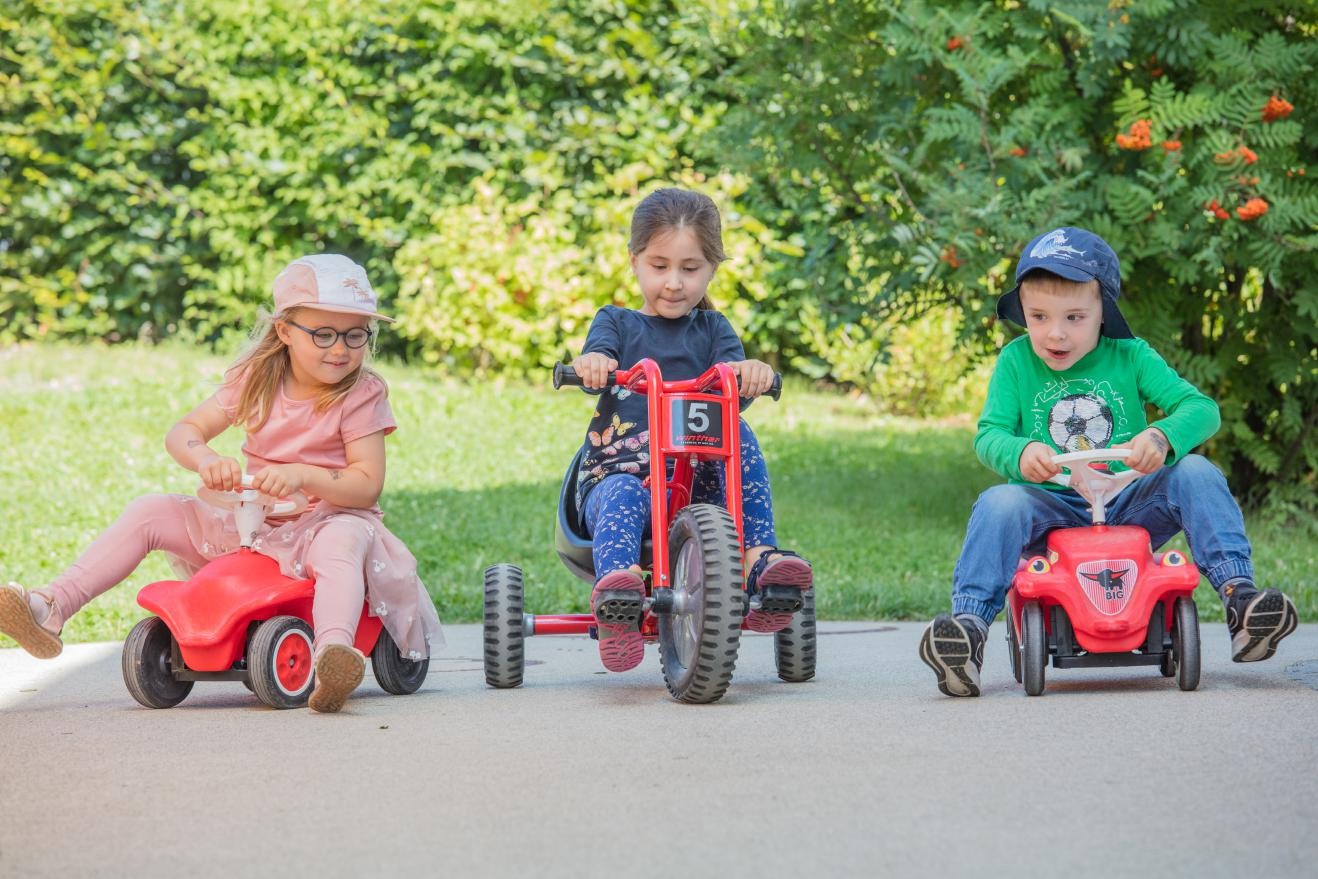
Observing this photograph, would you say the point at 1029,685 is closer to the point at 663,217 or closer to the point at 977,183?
the point at 663,217

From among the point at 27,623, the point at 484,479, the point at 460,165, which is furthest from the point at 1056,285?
the point at 460,165

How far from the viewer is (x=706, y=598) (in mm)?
3760

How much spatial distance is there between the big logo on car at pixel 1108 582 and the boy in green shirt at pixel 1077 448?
0.67 feet

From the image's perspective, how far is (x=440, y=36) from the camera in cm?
1214

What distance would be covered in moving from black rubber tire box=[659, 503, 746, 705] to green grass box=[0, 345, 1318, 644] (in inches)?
76.8

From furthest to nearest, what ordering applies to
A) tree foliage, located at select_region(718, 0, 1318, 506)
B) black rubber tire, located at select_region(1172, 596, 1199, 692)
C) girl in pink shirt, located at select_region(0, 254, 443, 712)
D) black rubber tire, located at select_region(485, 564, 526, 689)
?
tree foliage, located at select_region(718, 0, 1318, 506) → black rubber tire, located at select_region(485, 564, 526, 689) → girl in pink shirt, located at select_region(0, 254, 443, 712) → black rubber tire, located at select_region(1172, 596, 1199, 692)

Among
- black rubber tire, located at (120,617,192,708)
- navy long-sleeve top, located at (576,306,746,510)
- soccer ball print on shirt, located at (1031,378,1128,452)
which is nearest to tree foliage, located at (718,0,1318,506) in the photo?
navy long-sleeve top, located at (576,306,746,510)

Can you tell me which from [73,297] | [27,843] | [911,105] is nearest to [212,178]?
[73,297]

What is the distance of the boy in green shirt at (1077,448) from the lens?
3895 mm

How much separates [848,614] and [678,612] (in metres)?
2.22

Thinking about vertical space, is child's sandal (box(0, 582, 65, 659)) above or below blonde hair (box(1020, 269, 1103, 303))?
below

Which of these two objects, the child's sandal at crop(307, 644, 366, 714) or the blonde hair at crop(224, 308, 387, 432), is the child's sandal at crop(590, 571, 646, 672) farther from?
the blonde hair at crop(224, 308, 387, 432)

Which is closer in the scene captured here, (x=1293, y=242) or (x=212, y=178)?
(x=1293, y=242)

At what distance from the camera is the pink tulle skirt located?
13.6ft
